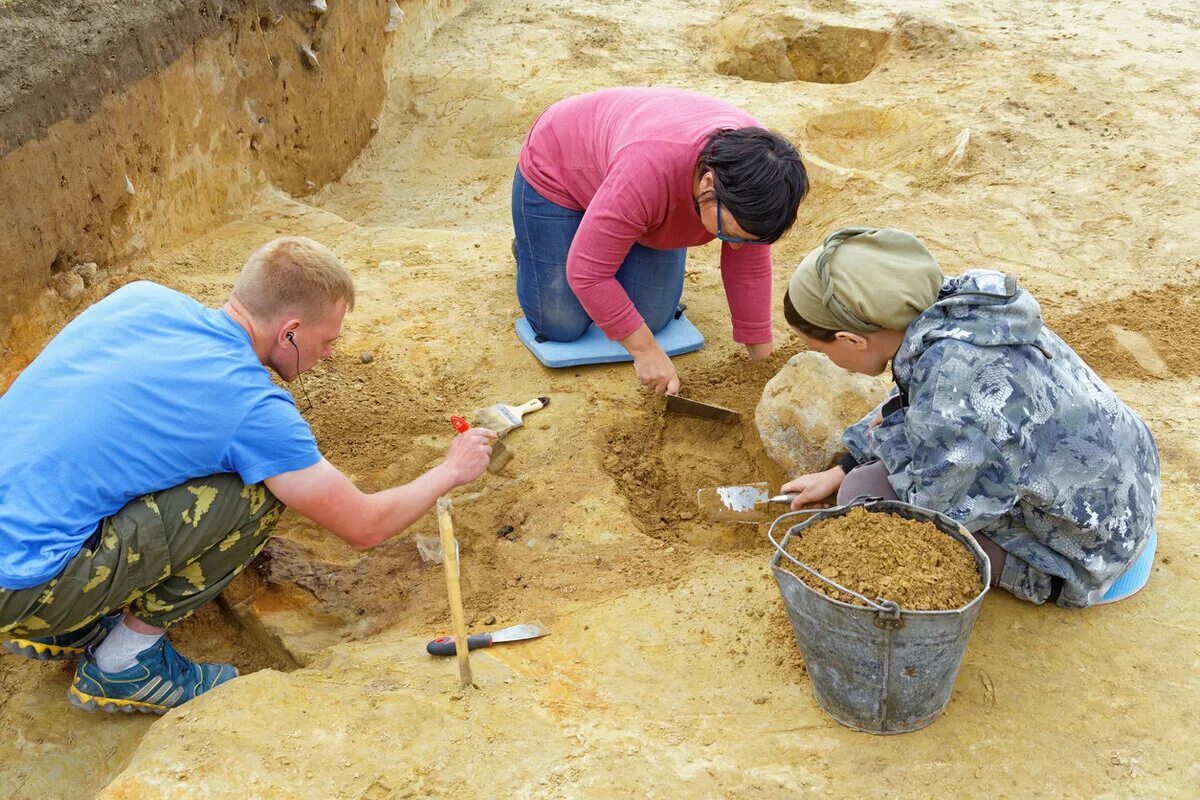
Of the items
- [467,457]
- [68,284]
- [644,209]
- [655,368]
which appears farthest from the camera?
[68,284]

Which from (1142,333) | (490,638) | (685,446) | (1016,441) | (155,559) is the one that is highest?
(1016,441)

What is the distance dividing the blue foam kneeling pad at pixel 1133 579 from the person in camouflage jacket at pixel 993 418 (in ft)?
0.16

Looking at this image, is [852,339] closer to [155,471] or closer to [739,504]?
[739,504]

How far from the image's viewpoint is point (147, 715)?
2.70 meters

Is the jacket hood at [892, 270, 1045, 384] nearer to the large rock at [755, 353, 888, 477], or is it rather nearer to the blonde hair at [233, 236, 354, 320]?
the large rock at [755, 353, 888, 477]

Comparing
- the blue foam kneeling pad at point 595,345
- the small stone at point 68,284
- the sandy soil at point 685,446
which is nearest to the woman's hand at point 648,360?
the sandy soil at point 685,446

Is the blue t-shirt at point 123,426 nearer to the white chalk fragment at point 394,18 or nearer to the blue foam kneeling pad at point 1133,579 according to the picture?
the blue foam kneeling pad at point 1133,579

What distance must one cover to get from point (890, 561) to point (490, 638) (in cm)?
109

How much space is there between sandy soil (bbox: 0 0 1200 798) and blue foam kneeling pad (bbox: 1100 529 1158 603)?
0.06m

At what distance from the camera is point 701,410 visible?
3.74 m

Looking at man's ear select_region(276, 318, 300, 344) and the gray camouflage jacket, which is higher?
man's ear select_region(276, 318, 300, 344)

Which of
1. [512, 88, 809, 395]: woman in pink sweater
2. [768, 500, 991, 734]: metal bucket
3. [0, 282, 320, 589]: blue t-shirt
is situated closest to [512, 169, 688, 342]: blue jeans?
[512, 88, 809, 395]: woman in pink sweater

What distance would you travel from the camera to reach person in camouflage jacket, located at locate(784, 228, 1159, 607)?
2238mm

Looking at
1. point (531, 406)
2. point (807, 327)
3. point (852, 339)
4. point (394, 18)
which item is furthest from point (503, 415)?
point (394, 18)
